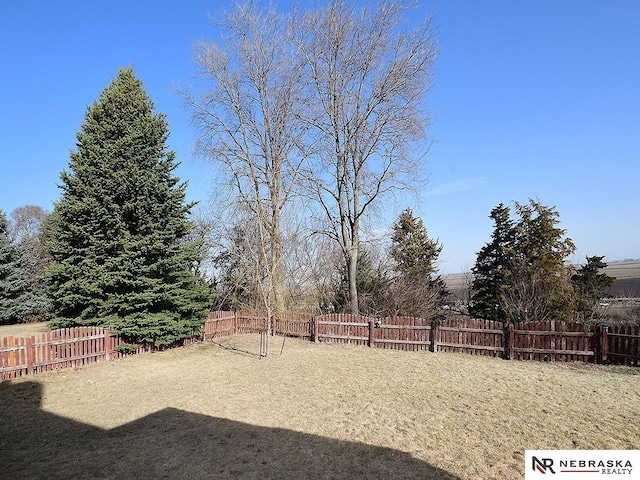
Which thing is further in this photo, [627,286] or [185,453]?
[627,286]

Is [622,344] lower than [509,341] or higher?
higher

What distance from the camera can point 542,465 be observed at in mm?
4914

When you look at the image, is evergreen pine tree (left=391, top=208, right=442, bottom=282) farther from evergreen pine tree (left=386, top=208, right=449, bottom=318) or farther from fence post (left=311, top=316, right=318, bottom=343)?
fence post (left=311, top=316, right=318, bottom=343)

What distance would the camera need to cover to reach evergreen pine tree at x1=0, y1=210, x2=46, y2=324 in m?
23.6

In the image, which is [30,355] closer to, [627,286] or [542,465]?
[542,465]

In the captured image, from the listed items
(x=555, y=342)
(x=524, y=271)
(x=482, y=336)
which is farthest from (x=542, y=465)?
(x=524, y=271)

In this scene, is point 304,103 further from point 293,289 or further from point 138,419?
point 138,419

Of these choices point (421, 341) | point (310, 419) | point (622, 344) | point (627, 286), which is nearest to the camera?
point (310, 419)

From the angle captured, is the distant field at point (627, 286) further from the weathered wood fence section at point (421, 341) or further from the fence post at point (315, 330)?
the fence post at point (315, 330)

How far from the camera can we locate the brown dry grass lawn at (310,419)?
523 cm

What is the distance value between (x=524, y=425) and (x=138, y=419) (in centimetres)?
681

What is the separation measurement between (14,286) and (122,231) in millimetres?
16593

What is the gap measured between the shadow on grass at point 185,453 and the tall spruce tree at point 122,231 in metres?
5.98

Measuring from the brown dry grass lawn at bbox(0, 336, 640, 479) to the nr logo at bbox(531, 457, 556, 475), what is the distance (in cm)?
19
